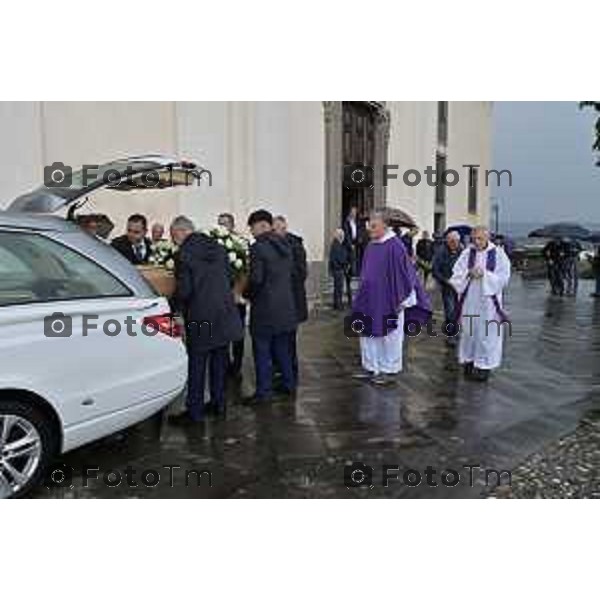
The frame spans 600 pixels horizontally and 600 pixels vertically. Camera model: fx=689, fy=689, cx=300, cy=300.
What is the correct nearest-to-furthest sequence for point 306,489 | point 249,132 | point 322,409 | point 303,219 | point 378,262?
1. point 306,489
2. point 322,409
3. point 378,262
4. point 249,132
5. point 303,219

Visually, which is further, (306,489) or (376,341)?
(376,341)

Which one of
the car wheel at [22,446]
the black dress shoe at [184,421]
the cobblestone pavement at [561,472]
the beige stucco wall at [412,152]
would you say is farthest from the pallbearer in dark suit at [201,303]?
the beige stucco wall at [412,152]

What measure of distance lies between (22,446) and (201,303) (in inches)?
67.8

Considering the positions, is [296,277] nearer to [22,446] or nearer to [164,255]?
[164,255]

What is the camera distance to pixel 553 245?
56.4 ft

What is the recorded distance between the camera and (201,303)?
5023mm

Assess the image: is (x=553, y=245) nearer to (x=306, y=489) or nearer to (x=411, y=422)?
(x=411, y=422)

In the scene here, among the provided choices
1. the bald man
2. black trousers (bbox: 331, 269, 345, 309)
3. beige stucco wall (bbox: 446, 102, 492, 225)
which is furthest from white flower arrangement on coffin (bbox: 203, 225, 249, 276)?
beige stucco wall (bbox: 446, 102, 492, 225)

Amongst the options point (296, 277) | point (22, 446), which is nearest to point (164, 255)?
point (296, 277)

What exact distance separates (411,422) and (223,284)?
180 cm

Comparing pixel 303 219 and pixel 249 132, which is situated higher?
pixel 249 132

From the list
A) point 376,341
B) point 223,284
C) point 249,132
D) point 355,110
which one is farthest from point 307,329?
point 355,110

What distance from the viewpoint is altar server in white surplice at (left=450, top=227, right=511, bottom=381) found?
6.68 m

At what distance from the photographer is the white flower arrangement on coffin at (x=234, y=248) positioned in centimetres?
569
